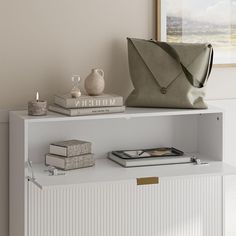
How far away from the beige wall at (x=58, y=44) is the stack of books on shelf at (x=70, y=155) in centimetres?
20

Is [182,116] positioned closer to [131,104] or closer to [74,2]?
[131,104]

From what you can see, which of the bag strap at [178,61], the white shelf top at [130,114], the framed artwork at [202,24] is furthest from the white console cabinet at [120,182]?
the framed artwork at [202,24]

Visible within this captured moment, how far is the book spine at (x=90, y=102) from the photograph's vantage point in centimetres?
253

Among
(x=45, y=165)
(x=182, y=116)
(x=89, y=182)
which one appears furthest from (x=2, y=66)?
(x=182, y=116)

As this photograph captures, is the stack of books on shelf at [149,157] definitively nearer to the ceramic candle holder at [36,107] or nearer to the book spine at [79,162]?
the book spine at [79,162]

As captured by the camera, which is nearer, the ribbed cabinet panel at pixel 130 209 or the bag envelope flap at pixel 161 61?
the ribbed cabinet panel at pixel 130 209

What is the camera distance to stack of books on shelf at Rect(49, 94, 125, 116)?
2525mm

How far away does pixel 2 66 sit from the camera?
263 cm

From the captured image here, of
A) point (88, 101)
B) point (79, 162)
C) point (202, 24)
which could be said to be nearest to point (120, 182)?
point (79, 162)

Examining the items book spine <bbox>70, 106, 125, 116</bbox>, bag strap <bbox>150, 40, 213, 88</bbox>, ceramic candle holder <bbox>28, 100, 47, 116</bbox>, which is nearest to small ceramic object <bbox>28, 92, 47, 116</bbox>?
ceramic candle holder <bbox>28, 100, 47, 116</bbox>

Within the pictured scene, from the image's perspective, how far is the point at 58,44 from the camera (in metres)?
2.70

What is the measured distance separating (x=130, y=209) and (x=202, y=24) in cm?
85

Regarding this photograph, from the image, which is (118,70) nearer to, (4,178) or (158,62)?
(158,62)

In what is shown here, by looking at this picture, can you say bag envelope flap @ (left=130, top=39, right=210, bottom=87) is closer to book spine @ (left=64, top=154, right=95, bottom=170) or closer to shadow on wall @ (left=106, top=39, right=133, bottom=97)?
shadow on wall @ (left=106, top=39, right=133, bottom=97)
